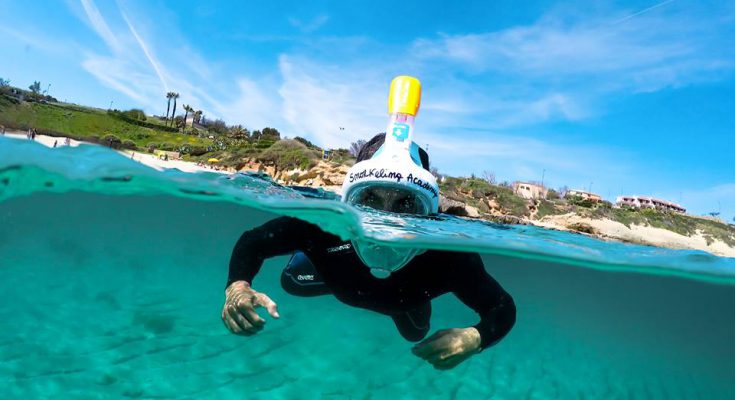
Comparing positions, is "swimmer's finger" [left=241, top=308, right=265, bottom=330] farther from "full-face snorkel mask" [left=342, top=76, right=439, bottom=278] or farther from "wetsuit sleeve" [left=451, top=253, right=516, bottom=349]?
"wetsuit sleeve" [left=451, top=253, right=516, bottom=349]

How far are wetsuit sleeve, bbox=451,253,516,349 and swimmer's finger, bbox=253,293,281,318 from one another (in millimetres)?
1616

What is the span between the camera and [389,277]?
4.22 meters

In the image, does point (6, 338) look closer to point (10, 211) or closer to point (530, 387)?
point (10, 211)

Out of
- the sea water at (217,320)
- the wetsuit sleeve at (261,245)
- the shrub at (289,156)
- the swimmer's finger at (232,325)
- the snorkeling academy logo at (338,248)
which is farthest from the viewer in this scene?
the shrub at (289,156)

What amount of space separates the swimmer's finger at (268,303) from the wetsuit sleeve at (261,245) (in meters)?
0.46

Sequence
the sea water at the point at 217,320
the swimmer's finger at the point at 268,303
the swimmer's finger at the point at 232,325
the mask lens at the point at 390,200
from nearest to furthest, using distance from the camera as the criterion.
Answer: the swimmer's finger at the point at 268,303 → the swimmer's finger at the point at 232,325 → the mask lens at the point at 390,200 → the sea water at the point at 217,320

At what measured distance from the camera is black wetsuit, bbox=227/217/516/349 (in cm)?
329

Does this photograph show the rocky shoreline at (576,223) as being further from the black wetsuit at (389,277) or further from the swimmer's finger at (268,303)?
the swimmer's finger at (268,303)

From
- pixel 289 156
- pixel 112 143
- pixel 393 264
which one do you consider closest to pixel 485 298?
pixel 393 264

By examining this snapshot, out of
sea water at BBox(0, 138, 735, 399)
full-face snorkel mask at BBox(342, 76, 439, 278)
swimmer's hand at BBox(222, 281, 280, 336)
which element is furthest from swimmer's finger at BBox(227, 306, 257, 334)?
sea water at BBox(0, 138, 735, 399)

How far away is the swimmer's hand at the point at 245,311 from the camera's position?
2.90 meters

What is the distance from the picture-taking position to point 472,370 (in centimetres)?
812

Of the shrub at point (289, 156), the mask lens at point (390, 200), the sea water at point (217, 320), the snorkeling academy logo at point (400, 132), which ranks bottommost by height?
the sea water at point (217, 320)

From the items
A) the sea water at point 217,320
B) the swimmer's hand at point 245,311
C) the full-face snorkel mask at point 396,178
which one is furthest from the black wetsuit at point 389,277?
the sea water at point 217,320
